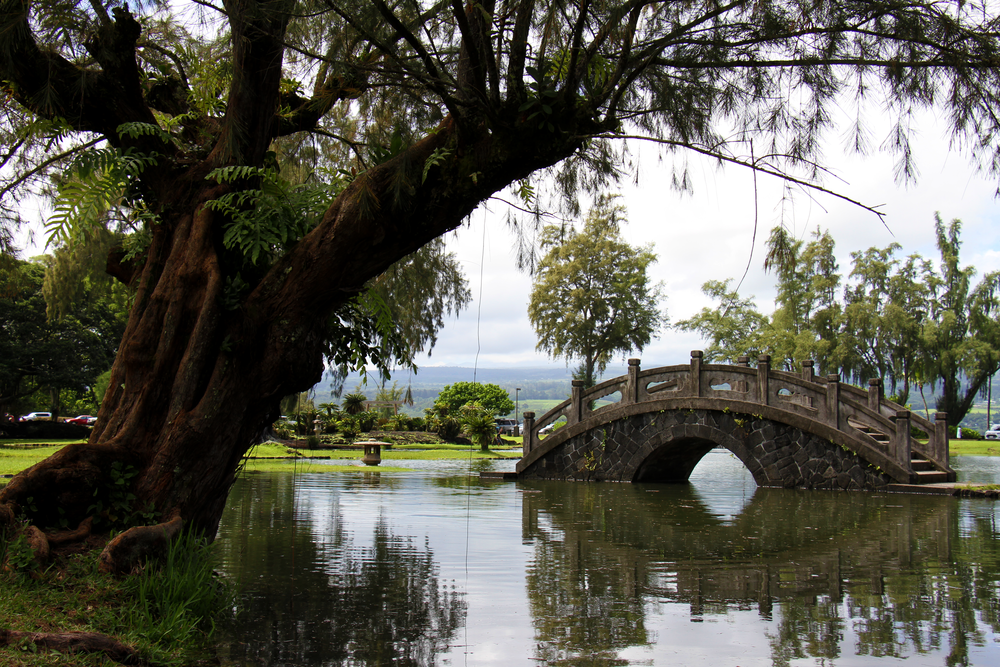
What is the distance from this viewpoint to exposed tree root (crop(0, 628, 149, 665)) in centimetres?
367

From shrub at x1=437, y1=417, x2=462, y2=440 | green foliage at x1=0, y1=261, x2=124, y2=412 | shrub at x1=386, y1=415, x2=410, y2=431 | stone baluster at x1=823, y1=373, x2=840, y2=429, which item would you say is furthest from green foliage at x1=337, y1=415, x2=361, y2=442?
stone baluster at x1=823, y1=373, x2=840, y2=429

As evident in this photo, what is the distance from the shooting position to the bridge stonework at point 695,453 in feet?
54.1

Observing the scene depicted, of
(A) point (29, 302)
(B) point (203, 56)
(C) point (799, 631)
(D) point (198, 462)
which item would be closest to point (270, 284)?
(D) point (198, 462)

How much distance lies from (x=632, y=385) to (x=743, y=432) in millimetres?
2846

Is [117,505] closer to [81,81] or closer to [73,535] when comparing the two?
[73,535]

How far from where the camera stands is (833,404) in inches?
645

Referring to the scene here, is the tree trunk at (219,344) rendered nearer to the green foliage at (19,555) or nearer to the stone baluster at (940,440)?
the green foliage at (19,555)

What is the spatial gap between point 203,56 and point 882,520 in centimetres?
1090

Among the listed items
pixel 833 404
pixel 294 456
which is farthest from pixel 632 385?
pixel 294 456

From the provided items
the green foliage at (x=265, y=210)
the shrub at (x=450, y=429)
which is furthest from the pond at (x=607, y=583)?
the shrub at (x=450, y=429)

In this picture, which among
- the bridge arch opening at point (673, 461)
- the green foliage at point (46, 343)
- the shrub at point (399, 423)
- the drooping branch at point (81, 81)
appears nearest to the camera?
the drooping branch at point (81, 81)

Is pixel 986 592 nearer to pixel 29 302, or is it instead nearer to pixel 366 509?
pixel 366 509

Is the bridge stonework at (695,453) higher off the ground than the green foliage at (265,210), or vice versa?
the green foliage at (265,210)

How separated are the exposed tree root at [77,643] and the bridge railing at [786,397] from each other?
1471 centimetres
